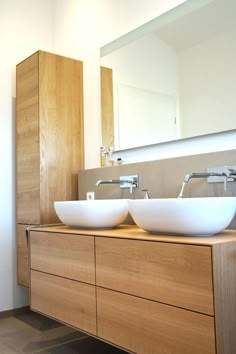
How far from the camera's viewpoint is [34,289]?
6.52 ft

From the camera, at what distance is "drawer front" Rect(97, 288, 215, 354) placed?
117cm

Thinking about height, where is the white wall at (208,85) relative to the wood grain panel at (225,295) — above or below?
above

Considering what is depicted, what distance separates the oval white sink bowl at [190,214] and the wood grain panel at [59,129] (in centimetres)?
115

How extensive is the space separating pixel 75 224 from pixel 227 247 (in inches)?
34.8

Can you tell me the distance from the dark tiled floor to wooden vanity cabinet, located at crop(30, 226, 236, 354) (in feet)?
1.29

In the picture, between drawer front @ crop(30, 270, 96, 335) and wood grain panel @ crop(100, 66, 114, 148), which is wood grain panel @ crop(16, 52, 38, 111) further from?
drawer front @ crop(30, 270, 96, 335)

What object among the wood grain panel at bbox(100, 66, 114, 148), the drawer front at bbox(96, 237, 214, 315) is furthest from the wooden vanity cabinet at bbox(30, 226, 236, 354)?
the wood grain panel at bbox(100, 66, 114, 148)

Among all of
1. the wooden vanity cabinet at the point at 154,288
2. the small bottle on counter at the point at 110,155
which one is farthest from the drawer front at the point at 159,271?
the small bottle on counter at the point at 110,155

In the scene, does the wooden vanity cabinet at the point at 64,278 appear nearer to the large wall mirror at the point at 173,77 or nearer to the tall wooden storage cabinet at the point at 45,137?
the tall wooden storage cabinet at the point at 45,137

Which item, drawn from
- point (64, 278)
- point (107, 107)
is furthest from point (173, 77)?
point (64, 278)

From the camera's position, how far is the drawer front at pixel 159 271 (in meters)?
1.17

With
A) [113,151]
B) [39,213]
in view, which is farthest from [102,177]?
[39,213]

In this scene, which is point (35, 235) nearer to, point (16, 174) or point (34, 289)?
point (34, 289)

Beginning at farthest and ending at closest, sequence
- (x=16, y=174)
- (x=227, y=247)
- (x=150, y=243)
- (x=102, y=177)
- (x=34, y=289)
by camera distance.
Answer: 1. (x=16, y=174)
2. (x=102, y=177)
3. (x=34, y=289)
4. (x=150, y=243)
5. (x=227, y=247)
